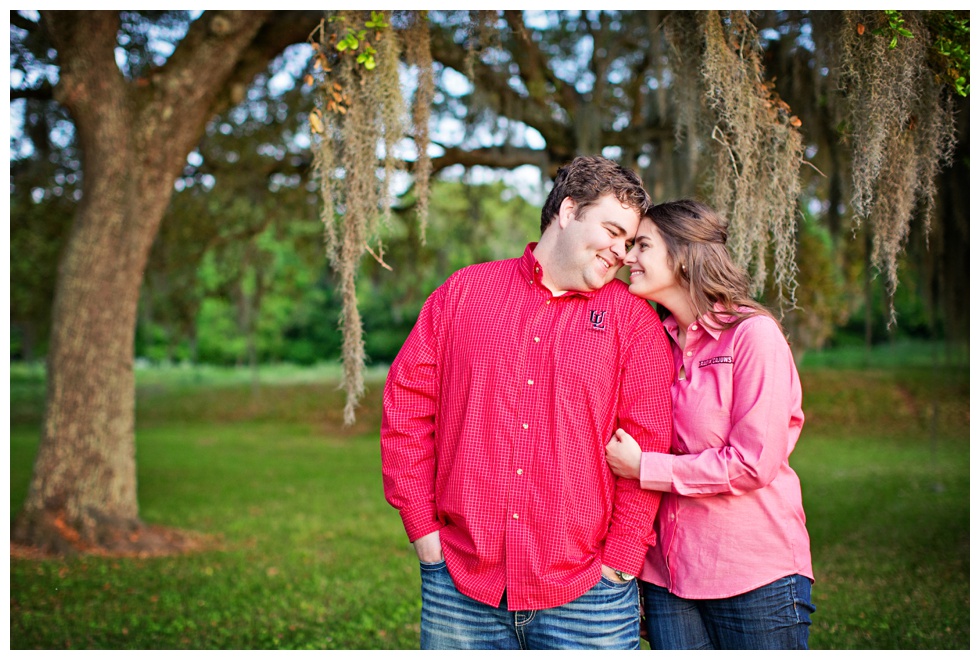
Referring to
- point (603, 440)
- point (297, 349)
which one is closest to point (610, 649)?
point (603, 440)

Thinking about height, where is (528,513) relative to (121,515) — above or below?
above

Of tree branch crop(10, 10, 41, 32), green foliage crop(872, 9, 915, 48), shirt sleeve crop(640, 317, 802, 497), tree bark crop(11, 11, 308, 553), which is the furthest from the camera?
tree branch crop(10, 10, 41, 32)

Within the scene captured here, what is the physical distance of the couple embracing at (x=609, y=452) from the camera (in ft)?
6.33

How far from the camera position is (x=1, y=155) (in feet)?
8.74

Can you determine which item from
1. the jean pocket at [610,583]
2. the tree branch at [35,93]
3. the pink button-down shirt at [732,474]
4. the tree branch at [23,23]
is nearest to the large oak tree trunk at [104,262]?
the tree branch at [23,23]

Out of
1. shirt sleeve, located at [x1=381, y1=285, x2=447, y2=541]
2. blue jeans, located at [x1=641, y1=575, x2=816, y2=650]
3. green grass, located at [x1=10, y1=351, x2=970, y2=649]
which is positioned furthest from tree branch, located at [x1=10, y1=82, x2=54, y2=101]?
blue jeans, located at [x1=641, y1=575, x2=816, y2=650]

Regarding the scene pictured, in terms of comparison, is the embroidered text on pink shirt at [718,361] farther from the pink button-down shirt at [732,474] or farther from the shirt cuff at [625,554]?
the shirt cuff at [625,554]

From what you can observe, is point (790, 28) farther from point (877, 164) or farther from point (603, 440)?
point (603, 440)

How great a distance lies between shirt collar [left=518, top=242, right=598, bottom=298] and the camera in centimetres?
209

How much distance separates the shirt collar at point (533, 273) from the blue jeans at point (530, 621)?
30.3 inches

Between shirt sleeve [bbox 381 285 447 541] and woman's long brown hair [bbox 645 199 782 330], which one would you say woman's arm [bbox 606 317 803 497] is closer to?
woman's long brown hair [bbox 645 199 782 330]

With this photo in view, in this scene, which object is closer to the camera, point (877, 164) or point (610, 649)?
point (610, 649)

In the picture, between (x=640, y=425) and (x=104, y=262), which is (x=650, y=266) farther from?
(x=104, y=262)

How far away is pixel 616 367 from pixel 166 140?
15.0 feet
